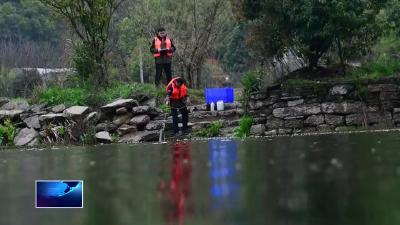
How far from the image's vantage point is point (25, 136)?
601 inches

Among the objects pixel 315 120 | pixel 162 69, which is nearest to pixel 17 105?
pixel 162 69

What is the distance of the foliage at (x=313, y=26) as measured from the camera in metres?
14.1

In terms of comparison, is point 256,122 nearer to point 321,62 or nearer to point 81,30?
point 321,62

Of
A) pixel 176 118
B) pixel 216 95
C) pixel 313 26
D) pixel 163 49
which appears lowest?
pixel 176 118

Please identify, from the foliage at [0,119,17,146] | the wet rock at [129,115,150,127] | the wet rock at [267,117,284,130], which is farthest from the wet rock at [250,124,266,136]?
the foliage at [0,119,17,146]

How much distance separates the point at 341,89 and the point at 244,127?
2.30 metres

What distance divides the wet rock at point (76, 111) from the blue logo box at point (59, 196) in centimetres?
1120

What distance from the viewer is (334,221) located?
3.29m

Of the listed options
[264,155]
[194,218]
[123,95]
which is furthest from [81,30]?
[194,218]

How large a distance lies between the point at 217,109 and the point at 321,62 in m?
2.85

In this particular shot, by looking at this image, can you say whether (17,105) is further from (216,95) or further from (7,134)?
(216,95)

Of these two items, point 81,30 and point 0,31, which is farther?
point 0,31

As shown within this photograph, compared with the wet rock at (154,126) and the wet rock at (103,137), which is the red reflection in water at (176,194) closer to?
the wet rock at (103,137)

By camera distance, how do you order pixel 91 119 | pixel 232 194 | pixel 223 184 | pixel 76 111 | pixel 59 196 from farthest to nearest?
pixel 76 111, pixel 91 119, pixel 223 184, pixel 232 194, pixel 59 196
